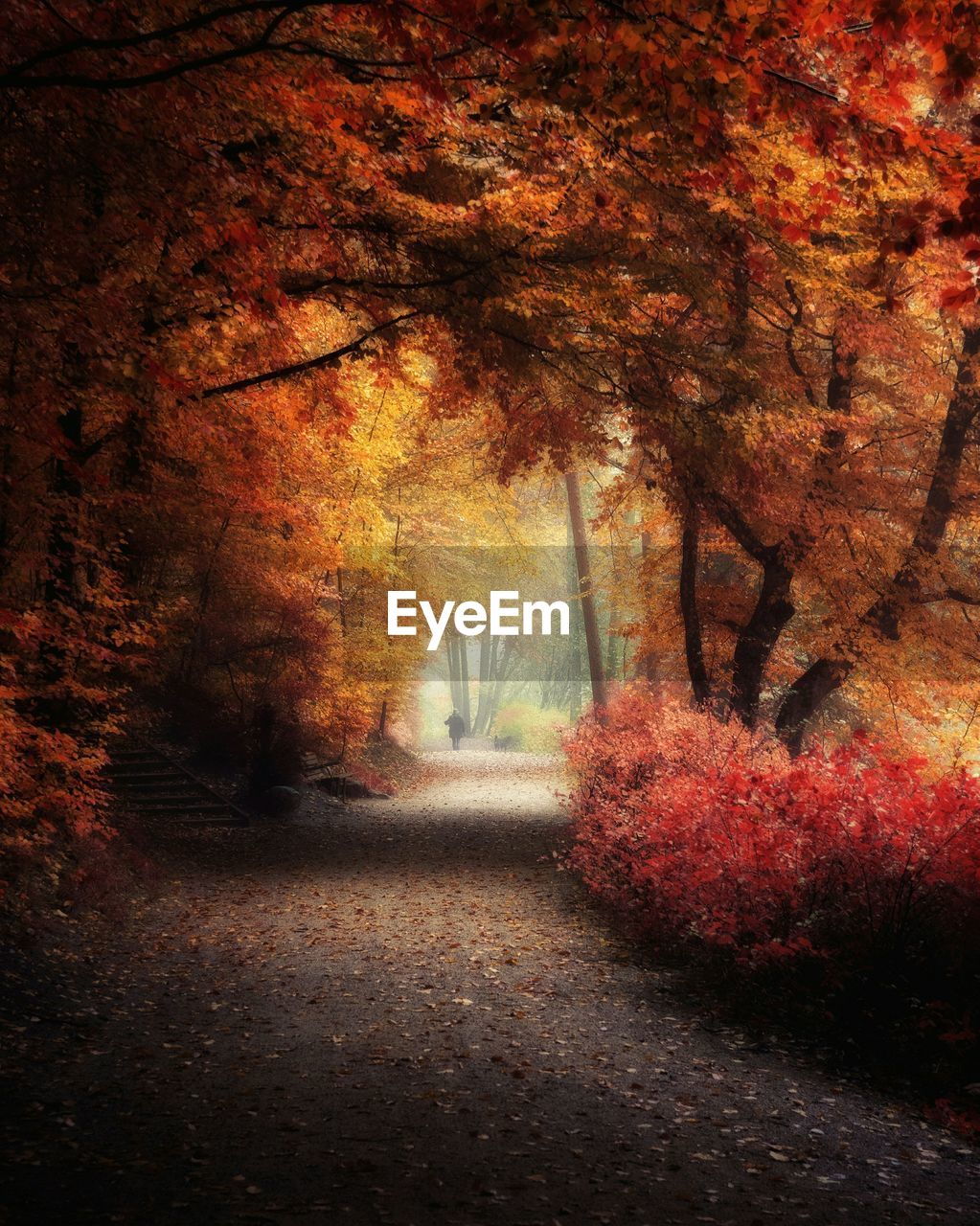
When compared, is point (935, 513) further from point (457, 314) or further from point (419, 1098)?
point (419, 1098)

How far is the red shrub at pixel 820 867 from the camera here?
6340 millimetres

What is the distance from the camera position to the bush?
6.27 m

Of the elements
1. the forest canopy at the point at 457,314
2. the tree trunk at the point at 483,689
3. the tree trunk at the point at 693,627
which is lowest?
the tree trunk at the point at 483,689

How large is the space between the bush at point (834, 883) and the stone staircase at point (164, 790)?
8514mm

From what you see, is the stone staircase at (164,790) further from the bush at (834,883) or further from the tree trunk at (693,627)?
the bush at (834,883)

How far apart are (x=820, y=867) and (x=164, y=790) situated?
1191cm

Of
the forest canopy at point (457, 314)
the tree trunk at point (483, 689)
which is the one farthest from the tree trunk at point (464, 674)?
the forest canopy at point (457, 314)

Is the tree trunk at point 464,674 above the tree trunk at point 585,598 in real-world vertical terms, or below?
below

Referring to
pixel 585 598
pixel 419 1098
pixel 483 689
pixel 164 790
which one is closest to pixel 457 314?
pixel 419 1098

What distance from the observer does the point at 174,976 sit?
7832mm

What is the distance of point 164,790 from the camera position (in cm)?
1598

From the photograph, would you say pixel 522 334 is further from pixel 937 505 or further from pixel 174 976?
pixel 937 505

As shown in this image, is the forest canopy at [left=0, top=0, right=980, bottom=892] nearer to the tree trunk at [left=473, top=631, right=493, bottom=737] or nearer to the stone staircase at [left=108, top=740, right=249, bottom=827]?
the stone staircase at [left=108, top=740, right=249, bottom=827]

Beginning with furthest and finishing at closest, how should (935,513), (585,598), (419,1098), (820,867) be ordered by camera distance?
1. (585,598)
2. (935,513)
3. (820,867)
4. (419,1098)
